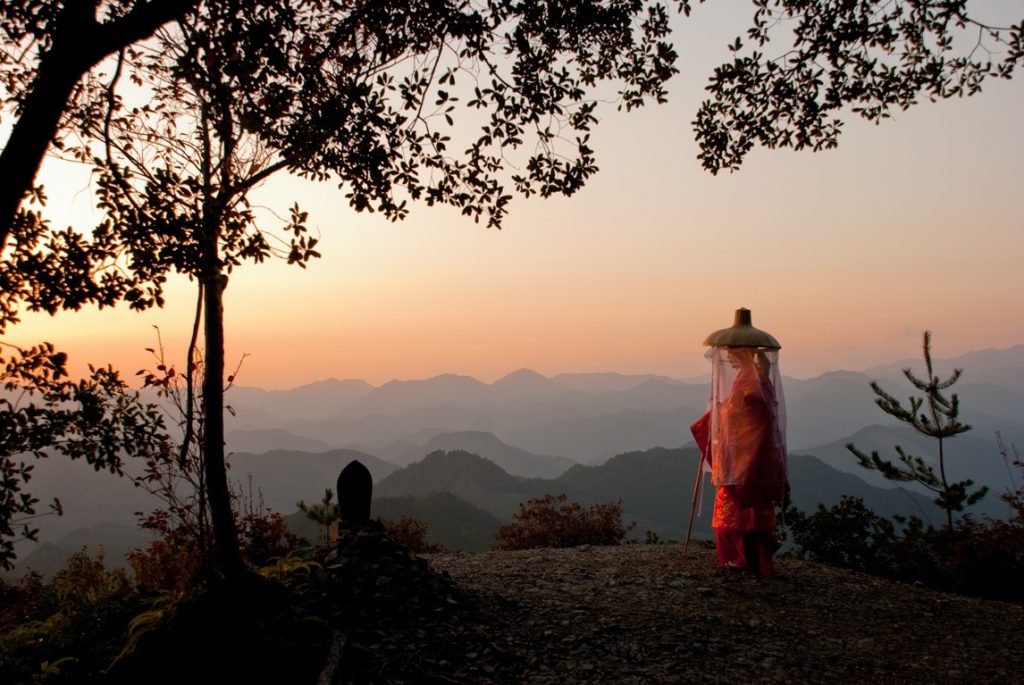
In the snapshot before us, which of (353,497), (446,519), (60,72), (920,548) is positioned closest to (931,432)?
(920,548)

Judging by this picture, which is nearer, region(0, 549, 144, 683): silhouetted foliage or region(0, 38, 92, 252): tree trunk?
region(0, 38, 92, 252): tree trunk

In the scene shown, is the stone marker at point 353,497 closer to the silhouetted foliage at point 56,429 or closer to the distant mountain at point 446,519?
the silhouetted foliage at point 56,429

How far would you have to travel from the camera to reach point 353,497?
7727mm

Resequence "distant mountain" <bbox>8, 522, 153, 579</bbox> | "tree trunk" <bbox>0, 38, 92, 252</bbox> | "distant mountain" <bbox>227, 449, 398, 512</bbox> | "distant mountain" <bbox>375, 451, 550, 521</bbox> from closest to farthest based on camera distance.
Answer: "tree trunk" <bbox>0, 38, 92, 252</bbox> → "distant mountain" <bbox>8, 522, 153, 579</bbox> → "distant mountain" <bbox>375, 451, 550, 521</bbox> → "distant mountain" <bbox>227, 449, 398, 512</bbox>

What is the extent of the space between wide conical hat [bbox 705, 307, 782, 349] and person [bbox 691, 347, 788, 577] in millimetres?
152

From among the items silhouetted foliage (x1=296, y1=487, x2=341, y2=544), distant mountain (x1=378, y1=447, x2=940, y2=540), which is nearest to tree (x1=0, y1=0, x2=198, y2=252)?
silhouetted foliage (x1=296, y1=487, x2=341, y2=544)

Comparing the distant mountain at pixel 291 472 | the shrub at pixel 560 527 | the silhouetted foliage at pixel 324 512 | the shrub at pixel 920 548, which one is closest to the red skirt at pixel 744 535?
the shrub at pixel 920 548

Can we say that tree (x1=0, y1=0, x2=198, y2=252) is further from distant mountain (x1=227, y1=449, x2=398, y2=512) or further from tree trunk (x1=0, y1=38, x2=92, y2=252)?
distant mountain (x1=227, y1=449, x2=398, y2=512)

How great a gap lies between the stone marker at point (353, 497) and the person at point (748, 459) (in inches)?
164

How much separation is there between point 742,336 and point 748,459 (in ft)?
4.87

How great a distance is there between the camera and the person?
8.19 metres

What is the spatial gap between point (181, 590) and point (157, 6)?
490 centimetres

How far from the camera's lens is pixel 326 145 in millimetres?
5992

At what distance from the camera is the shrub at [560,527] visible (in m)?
12.4
